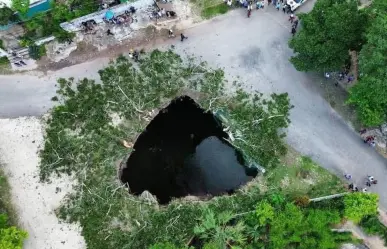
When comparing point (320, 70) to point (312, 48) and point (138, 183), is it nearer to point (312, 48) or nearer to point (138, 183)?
point (312, 48)

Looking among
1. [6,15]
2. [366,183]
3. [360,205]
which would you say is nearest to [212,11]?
[6,15]

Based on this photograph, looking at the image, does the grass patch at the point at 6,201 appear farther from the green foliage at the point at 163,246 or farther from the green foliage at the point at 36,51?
the green foliage at the point at 163,246

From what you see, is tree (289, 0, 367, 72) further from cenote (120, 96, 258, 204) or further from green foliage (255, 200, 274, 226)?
green foliage (255, 200, 274, 226)

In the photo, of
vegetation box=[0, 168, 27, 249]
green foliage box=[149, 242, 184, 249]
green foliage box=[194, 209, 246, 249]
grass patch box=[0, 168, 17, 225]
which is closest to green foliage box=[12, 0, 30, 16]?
grass patch box=[0, 168, 17, 225]

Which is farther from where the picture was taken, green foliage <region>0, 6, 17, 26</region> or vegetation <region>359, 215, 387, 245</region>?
green foliage <region>0, 6, 17, 26</region>

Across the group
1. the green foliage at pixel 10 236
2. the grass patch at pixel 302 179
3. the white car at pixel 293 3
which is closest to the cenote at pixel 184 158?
the grass patch at pixel 302 179

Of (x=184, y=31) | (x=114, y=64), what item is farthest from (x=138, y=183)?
(x=184, y=31)
